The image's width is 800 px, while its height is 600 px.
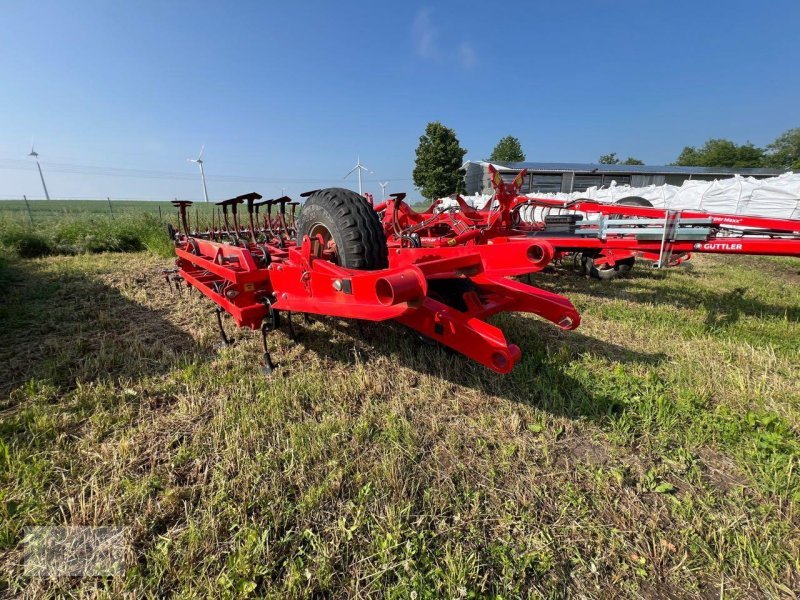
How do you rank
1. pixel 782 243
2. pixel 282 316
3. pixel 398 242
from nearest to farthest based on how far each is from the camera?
pixel 782 243
pixel 282 316
pixel 398 242

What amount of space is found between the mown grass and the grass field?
0.01 m

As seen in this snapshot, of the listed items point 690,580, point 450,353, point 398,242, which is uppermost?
point 398,242

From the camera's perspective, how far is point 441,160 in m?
38.1

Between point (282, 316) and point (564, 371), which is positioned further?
point (282, 316)

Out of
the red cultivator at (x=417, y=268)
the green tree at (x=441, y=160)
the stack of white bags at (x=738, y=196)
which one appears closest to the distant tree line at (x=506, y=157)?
the green tree at (x=441, y=160)

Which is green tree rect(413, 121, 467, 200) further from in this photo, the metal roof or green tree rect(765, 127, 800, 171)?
green tree rect(765, 127, 800, 171)

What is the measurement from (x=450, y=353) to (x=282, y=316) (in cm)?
234

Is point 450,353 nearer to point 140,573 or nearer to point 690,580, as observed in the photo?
point 690,580

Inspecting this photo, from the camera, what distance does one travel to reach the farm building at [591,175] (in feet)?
119

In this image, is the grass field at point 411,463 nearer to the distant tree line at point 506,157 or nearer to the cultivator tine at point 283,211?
the cultivator tine at point 283,211

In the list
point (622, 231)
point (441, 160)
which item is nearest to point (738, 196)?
point (622, 231)

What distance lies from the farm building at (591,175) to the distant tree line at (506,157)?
356cm

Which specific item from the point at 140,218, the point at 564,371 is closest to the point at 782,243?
the point at 564,371

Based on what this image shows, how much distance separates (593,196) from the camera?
1839cm
